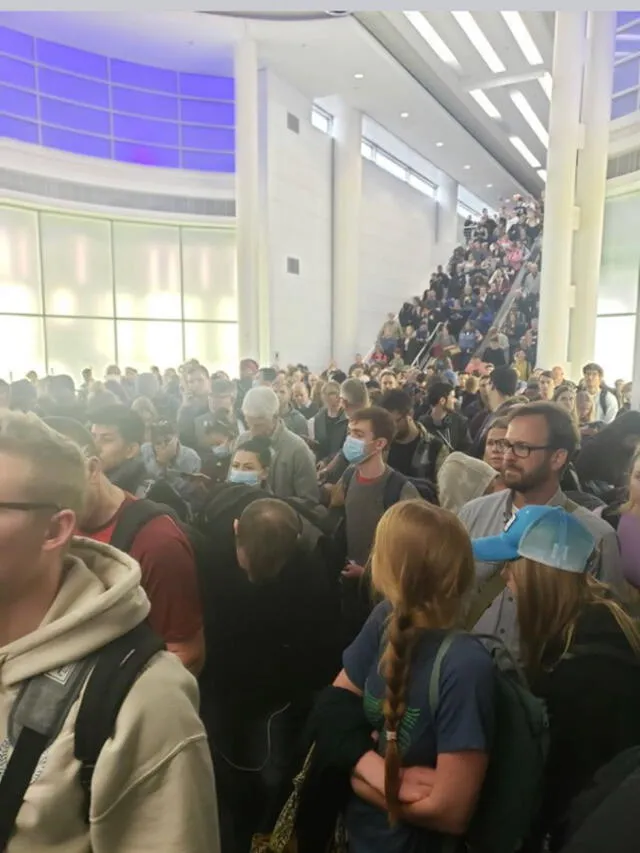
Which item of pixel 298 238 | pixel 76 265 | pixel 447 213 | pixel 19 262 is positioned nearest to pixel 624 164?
pixel 298 238

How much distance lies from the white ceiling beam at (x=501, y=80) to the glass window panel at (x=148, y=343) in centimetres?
861

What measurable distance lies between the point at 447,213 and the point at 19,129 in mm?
10962

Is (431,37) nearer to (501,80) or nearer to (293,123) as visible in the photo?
(501,80)

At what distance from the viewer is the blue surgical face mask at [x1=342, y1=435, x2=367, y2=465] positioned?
123 inches

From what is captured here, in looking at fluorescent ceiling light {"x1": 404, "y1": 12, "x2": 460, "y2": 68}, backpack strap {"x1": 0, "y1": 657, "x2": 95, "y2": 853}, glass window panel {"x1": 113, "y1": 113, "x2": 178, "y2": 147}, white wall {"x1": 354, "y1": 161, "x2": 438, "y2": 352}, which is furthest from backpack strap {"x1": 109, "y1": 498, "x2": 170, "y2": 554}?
glass window panel {"x1": 113, "y1": 113, "x2": 178, "y2": 147}

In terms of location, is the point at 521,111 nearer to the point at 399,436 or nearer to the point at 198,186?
the point at 198,186

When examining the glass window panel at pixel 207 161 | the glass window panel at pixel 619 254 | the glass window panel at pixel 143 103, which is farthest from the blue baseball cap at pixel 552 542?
the glass window panel at pixel 207 161

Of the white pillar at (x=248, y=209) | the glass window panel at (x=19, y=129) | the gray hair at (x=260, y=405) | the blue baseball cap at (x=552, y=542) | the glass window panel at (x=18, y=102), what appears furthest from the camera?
the glass window panel at (x=19, y=129)

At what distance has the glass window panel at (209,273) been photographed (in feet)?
49.1

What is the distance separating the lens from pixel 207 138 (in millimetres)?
14289

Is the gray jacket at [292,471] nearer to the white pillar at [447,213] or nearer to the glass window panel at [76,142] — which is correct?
the glass window panel at [76,142]

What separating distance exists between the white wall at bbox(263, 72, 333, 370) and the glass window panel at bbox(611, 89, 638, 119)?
546cm

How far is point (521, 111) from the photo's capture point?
36.2 ft

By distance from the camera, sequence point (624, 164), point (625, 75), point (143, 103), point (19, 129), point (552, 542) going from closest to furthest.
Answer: point (552, 542) < point (625, 75) < point (624, 164) < point (19, 129) < point (143, 103)
